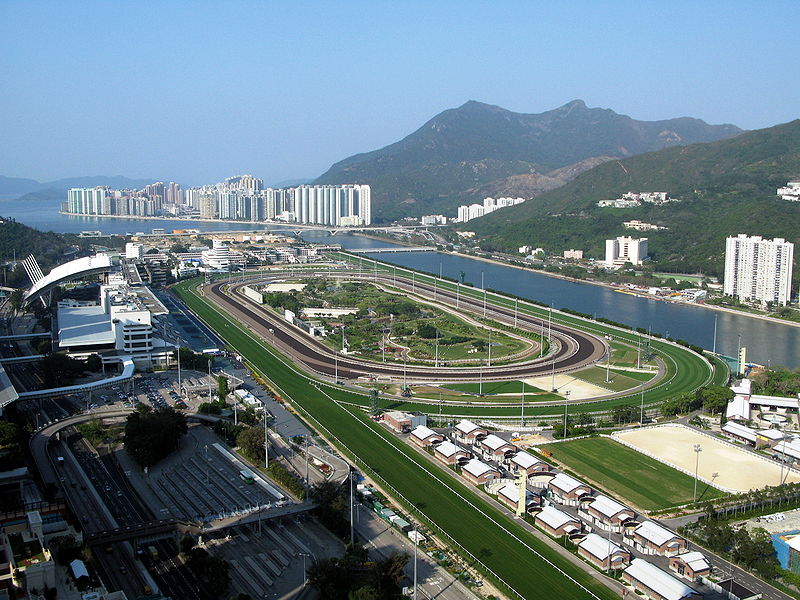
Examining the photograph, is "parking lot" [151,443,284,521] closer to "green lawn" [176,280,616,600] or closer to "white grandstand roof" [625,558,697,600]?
"green lawn" [176,280,616,600]

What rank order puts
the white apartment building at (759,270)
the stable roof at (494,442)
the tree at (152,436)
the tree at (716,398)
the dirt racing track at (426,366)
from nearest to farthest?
the tree at (152,436) < the stable roof at (494,442) < the tree at (716,398) < the dirt racing track at (426,366) < the white apartment building at (759,270)

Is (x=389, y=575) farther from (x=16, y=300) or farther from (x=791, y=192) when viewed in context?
(x=791, y=192)

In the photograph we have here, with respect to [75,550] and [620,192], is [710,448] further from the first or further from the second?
[620,192]

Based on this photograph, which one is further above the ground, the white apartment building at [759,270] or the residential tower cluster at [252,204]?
the residential tower cluster at [252,204]

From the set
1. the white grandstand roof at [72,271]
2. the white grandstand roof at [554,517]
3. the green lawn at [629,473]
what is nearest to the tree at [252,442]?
the white grandstand roof at [554,517]

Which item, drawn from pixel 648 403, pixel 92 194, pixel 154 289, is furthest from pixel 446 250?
pixel 92 194

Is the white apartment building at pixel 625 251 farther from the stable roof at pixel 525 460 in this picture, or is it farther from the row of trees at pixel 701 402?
the stable roof at pixel 525 460
